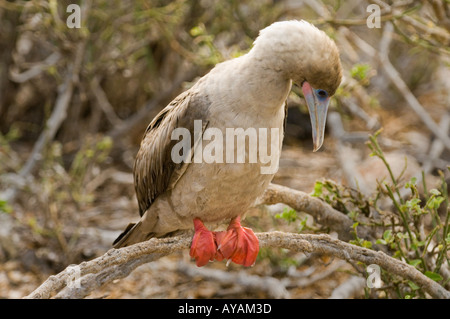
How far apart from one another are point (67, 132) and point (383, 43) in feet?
12.9

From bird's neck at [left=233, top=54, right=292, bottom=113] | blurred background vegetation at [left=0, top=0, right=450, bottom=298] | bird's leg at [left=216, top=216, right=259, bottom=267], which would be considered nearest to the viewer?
bird's neck at [left=233, top=54, right=292, bottom=113]

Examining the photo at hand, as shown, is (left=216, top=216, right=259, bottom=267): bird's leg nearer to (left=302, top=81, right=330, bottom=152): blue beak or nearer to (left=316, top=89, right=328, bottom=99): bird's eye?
(left=302, top=81, right=330, bottom=152): blue beak

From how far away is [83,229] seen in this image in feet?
18.8

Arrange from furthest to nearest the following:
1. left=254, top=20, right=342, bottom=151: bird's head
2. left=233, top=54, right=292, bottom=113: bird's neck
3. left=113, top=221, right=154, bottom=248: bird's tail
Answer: left=113, top=221, right=154, bottom=248: bird's tail
left=233, top=54, right=292, bottom=113: bird's neck
left=254, top=20, right=342, bottom=151: bird's head

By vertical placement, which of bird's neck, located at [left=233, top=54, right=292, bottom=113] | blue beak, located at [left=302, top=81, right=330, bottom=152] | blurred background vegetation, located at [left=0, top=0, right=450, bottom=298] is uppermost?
bird's neck, located at [left=233, top=54, right=292, bottom=113]

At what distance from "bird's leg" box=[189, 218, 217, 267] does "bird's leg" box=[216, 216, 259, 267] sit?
6cm

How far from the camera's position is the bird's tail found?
12.0 ft

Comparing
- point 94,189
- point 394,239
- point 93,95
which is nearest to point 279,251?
point 394,239

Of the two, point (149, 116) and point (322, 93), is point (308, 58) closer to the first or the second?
point (322, 93)

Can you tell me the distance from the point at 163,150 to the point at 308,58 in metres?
1.07

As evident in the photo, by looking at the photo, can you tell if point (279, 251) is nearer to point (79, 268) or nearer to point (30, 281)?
point (30, 281)

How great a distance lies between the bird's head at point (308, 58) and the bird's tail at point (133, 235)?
4.37 ft

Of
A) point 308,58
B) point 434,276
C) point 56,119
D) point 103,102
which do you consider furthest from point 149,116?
point 434,276

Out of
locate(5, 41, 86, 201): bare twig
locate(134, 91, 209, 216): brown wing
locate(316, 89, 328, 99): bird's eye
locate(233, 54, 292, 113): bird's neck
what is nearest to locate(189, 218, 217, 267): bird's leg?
locate(134, 91, 209, 216): brown wing
